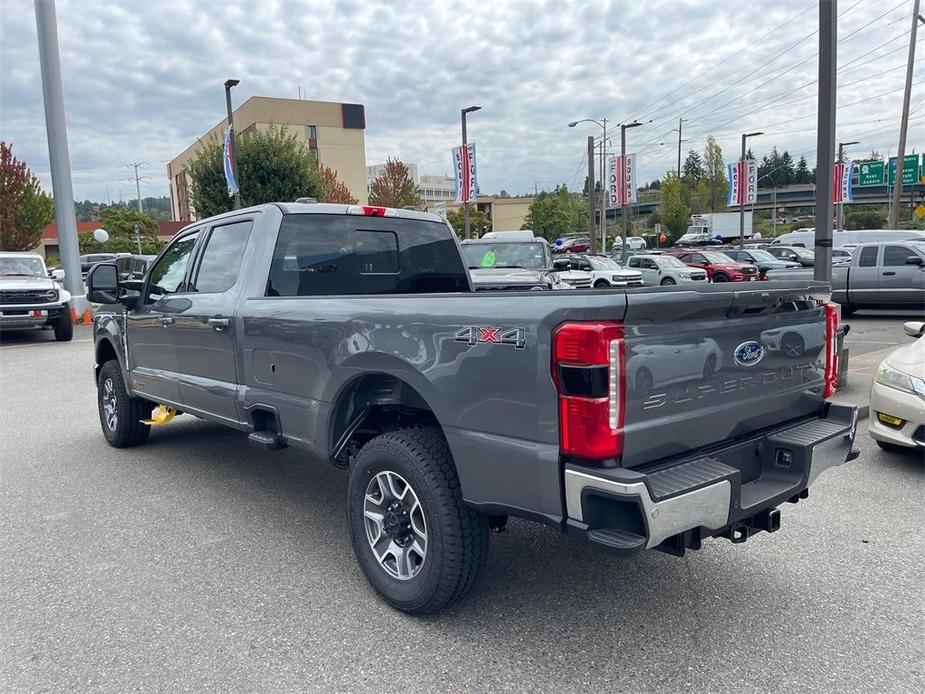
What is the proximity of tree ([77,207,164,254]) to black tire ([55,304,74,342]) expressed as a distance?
44.6 metres

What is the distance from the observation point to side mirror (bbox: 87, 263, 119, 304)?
18.6 feet

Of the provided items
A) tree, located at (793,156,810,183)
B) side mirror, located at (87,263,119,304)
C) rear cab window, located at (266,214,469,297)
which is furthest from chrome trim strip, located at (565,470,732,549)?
tree, located at (793,156,810,183)

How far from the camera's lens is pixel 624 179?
35.3m

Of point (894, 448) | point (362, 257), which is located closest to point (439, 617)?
point (362, 257)

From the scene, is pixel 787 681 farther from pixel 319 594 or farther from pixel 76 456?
pixel 76 456

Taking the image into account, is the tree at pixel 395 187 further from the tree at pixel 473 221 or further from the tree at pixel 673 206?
the tree at pixel 673 206

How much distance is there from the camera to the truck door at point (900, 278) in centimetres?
1586

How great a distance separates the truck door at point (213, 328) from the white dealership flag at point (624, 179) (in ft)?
107

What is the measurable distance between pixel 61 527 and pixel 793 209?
12845 cm

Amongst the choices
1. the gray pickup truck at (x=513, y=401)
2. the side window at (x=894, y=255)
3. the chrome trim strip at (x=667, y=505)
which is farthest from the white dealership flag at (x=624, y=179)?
the chrome trim strip at (x=667, y=505)

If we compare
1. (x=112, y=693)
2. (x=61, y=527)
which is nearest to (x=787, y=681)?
(x=112, y=693)

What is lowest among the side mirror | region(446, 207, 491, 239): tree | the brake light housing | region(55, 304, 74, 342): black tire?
region(55, 304, 74, 342): black tire

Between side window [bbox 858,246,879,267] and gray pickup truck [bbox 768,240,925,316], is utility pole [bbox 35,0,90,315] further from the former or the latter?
side window [bbox 858,246,879,267]

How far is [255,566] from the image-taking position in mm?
3885
